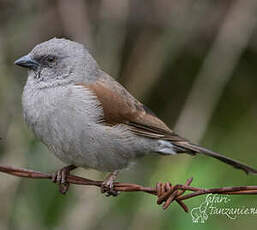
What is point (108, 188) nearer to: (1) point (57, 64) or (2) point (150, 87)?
(1) point (57, 64)

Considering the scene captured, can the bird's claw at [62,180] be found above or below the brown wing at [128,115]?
below

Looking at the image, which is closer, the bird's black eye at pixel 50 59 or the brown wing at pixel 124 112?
the brown wing at pixel 124 112

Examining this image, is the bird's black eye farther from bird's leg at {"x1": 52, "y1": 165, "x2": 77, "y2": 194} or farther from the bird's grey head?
bird's leg at {"x1": 52, "y1": 165, "x2": 77, "y2": 194}

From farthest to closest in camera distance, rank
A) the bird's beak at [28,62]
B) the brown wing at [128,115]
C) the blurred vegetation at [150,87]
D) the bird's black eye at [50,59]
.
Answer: the blurred vegetation at [150,87], the bird's black eye at [50,59], the bird's beak at [28,62], the brown wing at [128,115]

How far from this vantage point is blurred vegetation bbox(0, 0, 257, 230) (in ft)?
23.2

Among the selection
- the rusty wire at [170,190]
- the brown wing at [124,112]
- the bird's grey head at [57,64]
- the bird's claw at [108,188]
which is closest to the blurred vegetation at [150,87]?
the brown wing at [124,112]

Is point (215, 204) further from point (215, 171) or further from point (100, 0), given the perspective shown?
point (100, 0)

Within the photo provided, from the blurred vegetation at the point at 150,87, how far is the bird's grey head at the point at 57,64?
1.58m

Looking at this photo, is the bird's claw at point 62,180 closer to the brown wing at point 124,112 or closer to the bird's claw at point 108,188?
the bird's claw at point 108,188

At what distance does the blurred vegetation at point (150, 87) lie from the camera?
7086mm

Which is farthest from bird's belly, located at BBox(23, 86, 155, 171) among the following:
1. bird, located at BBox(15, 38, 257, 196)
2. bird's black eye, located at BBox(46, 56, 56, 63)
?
bird's black eye, located at BBox(46, 56, 56, 63)

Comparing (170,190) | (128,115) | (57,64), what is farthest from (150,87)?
(170,190)

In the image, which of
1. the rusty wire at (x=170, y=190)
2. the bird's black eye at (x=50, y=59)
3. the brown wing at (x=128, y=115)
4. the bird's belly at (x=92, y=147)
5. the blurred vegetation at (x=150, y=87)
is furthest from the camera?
the blurred vegetation at (x=150, y=87)

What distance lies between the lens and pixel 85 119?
5426mm
